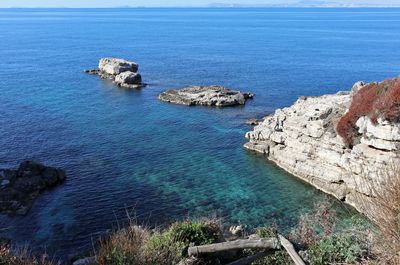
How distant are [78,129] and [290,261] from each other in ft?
170

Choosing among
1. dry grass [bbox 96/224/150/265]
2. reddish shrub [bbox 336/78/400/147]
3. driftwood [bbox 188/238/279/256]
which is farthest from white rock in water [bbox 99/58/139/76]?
dry grass [bbox 96/224/150/265]

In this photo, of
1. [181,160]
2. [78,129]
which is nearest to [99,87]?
[78,129]

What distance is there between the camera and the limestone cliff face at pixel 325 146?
4309 cm

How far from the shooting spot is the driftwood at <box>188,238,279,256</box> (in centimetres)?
2089

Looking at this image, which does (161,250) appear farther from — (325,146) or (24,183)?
(325,146)

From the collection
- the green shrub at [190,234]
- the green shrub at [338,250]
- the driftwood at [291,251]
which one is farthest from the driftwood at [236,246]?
the green shrub at [338,250]

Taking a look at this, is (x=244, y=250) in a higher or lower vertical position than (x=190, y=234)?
lower

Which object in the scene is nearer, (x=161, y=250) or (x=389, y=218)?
(x=389, y=218)

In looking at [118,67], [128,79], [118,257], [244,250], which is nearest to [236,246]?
[244,250]

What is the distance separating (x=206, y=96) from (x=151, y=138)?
80.7 ft

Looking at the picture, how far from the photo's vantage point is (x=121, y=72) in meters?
109

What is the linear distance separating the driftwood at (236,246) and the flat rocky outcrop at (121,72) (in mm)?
79979

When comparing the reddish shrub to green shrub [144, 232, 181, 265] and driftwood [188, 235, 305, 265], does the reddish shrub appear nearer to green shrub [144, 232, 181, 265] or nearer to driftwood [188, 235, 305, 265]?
driftwood [188, 235, 305, 265]

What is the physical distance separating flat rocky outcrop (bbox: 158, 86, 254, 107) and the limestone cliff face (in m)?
19.6
